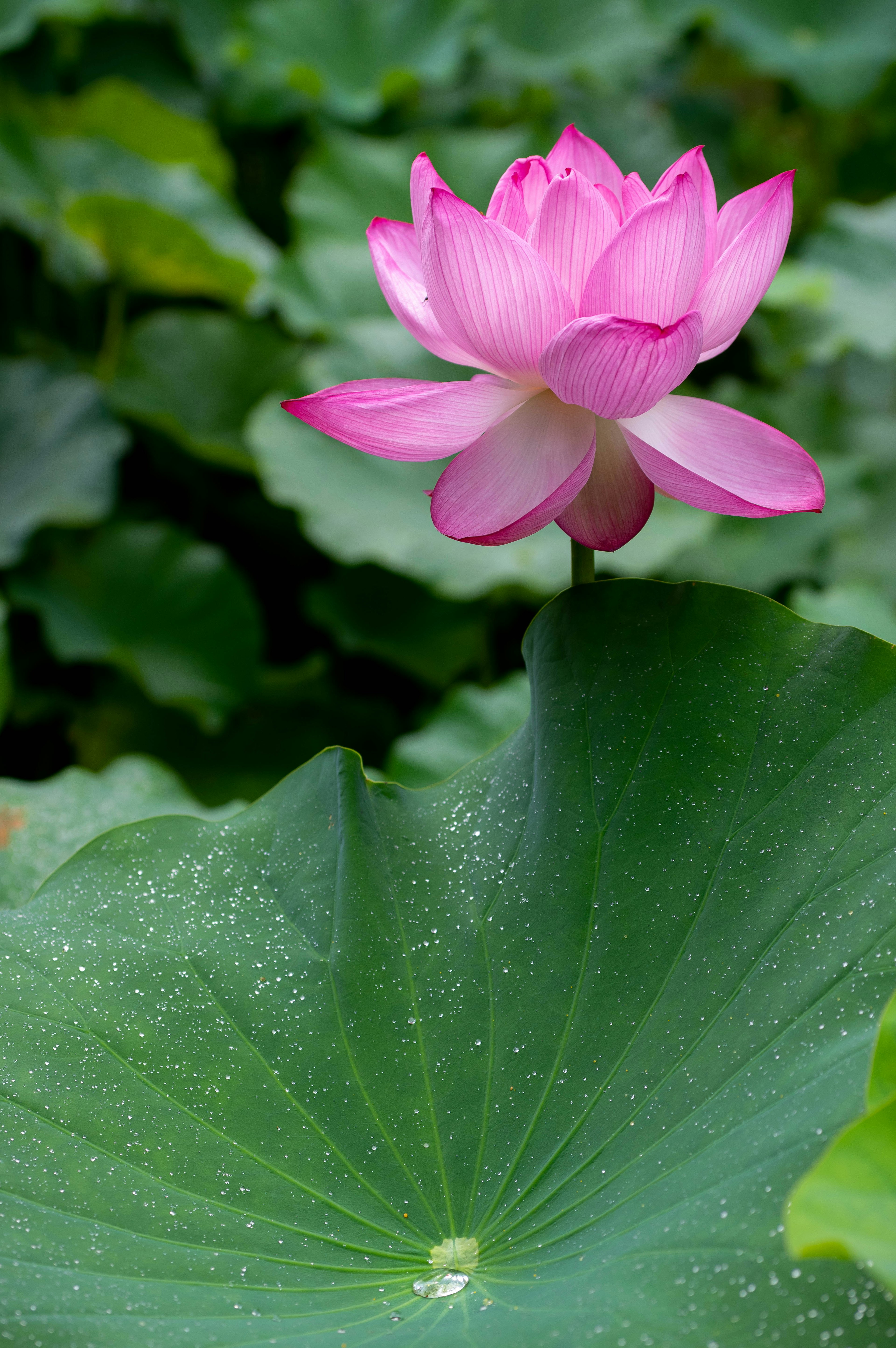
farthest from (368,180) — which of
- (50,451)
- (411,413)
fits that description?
(411,413)

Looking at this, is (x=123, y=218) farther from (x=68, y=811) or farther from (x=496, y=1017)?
(x=496, y=1017)

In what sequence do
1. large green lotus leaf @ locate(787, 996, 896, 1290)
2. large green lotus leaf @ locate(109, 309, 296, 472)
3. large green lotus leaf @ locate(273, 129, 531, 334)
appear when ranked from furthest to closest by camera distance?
large green lotus leaf @ locate(273, 129, 531, 334) → large green lotus leaf @ locate(109, 309, 296, 472) → large green lotus leaf @ locate(787, 996, 896, 1290)

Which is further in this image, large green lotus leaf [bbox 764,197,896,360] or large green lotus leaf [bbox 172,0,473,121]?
large green lotus leaf [bbox 172,0,473,121]

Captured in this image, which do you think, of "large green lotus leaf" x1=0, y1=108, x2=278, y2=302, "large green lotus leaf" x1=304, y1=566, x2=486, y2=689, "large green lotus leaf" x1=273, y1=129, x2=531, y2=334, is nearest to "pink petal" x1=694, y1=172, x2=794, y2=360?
"large green lotus leaf" x1=304, y1=566, x2=486, y2=689

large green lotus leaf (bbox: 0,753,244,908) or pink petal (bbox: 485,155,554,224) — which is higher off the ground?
pink petal (bbox: 485,155,554,224)

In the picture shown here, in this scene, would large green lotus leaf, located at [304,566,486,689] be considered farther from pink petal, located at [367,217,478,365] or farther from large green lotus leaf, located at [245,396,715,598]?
pink petal, located at [367,217,478,365]

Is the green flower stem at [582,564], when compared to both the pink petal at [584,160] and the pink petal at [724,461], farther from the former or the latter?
the pink petal at [584,160]

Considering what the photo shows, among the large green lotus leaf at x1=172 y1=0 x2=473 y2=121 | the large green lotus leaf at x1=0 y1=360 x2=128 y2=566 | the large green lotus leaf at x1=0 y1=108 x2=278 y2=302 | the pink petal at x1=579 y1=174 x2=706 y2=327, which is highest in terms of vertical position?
the large green lotus leaf at x1=172 y1=0 x2=473 y2=121
